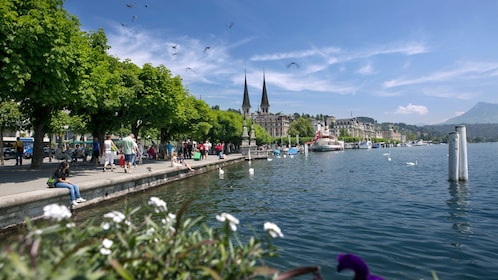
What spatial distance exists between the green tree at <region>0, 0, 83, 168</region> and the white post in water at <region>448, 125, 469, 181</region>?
891 inches

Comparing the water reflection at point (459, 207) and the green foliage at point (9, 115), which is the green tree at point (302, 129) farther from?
the water reflection at point (459, 207)

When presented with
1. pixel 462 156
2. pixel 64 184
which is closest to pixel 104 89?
pixel 64 184

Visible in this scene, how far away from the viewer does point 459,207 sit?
1396cm

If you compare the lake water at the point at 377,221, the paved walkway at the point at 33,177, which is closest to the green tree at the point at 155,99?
the paved walkway at the point at 33,177

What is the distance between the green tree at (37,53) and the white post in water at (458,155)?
22.6 metres

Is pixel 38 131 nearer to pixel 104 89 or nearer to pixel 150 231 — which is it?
pixel 104 89

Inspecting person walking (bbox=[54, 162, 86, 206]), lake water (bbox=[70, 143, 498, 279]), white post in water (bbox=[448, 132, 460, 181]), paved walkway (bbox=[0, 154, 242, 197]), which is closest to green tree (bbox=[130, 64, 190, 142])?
paved walkway (bbox=[0, 154, 242, 197])

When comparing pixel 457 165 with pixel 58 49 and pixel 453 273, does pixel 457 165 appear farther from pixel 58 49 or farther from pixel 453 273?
pixel 58 49

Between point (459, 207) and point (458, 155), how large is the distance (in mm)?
10067

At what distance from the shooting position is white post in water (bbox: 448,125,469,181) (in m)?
22.1

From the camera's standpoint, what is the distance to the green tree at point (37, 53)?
A: 14.3 metres

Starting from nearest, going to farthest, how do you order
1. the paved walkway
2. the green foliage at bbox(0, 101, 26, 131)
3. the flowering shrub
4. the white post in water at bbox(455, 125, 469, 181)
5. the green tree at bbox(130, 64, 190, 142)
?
1. the flowering shrub
2. the paved walkway
3. the white post in water at bbox(455, 125, 469, 181)
4. the green tree at bbox(130, 64, 190, 142)
5. the green foliage at bbox(0, 101, 26, 131)

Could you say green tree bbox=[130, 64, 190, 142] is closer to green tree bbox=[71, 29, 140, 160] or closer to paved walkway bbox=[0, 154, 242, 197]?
green tree bbox=[71, 29, 140, 160]

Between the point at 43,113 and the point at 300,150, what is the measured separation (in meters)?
96.5
